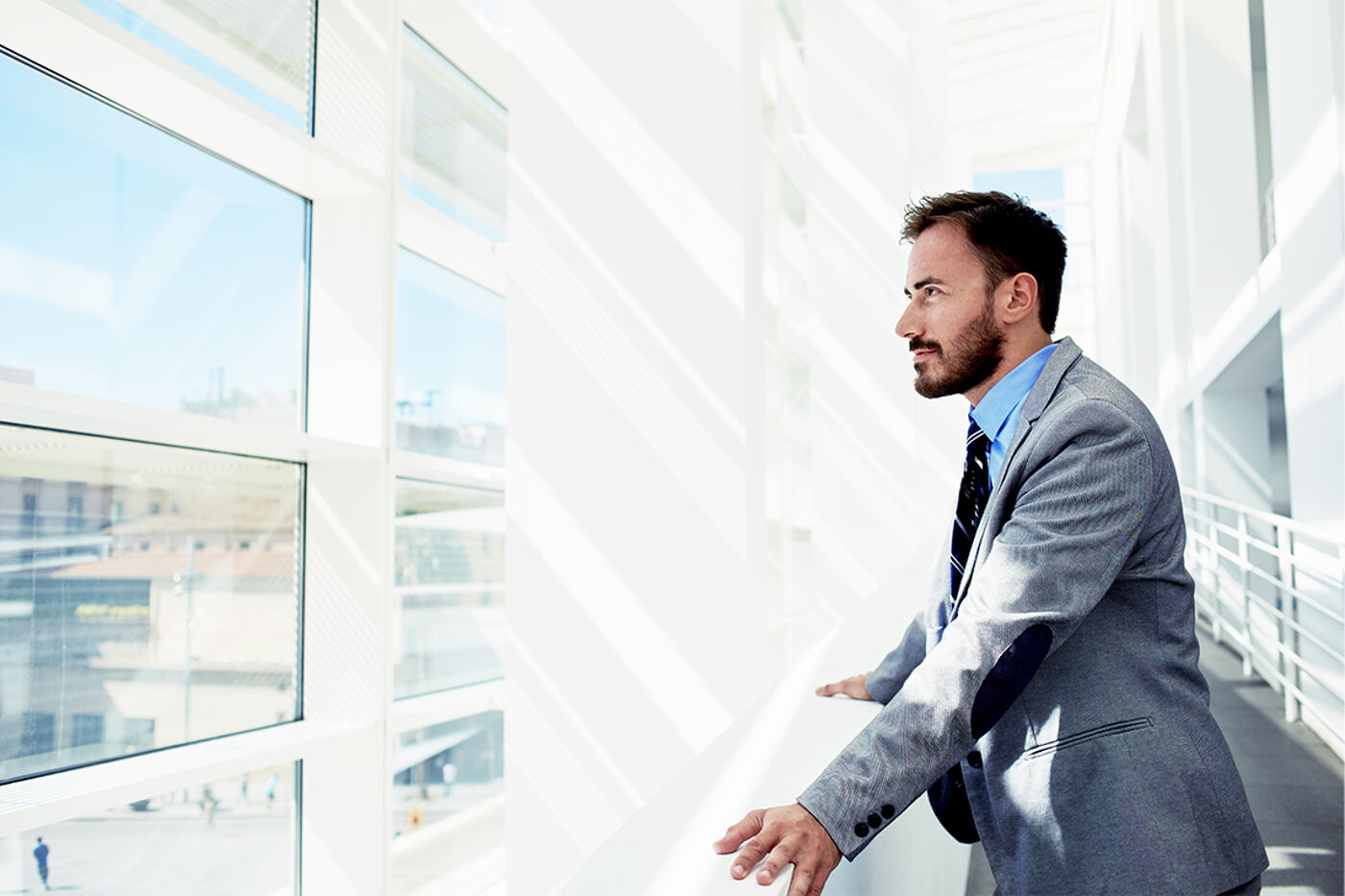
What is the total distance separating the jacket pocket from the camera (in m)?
1.13

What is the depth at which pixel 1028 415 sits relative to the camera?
1.28 m

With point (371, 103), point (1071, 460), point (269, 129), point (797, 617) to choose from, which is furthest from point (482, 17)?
point (797, 617)

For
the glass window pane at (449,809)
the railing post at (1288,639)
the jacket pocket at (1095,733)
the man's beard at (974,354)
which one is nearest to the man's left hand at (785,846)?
the jacket pocket at (1095,733)

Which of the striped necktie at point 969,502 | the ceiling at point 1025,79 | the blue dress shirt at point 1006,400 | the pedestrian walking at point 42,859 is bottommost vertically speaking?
the pedestrian walking at point 42,859

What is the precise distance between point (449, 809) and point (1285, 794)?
10.8 feet

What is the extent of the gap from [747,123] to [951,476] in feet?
21.3

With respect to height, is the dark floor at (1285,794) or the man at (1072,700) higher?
the man at (1072,700)

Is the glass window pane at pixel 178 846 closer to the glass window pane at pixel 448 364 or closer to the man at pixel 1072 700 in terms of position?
the glass window pane at pixel 448 364

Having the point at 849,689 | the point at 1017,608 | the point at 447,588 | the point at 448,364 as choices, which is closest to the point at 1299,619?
the point at 447,588

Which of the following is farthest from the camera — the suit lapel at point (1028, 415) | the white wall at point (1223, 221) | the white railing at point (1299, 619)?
the white railing at point (1299, 619)

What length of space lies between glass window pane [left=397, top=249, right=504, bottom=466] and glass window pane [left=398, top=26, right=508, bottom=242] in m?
0.35

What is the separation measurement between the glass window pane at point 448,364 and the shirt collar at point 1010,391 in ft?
10.4

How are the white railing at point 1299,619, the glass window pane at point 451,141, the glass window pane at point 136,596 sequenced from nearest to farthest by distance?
the glass window pane at point 136,596
the white railing at point 1299,619
the glass window pane at point 451,141

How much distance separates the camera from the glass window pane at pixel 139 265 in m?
2.44
